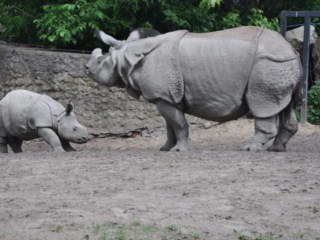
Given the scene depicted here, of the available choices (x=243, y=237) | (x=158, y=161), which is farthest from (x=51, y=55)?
(x=243, y=237)

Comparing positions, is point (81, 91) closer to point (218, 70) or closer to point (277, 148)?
point (218, 70)

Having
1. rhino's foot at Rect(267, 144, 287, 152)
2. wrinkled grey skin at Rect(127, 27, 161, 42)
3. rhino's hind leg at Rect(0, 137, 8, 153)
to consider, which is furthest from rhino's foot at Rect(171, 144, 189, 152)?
rhino's hind leg at Rect(0, 137, 8, 153)

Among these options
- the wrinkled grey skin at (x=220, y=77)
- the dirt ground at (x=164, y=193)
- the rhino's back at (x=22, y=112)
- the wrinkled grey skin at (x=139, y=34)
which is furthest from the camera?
the rhino's back at (x=22, y=112)

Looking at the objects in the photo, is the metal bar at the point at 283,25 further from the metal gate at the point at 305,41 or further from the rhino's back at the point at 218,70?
the rhino's back at the point at 218,70

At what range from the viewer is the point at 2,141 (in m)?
11.6

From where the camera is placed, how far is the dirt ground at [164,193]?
19.1 ft

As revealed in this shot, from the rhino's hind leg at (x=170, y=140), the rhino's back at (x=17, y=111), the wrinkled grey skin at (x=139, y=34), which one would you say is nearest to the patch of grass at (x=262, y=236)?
the rhino's hind leg at (x=170, y=140)

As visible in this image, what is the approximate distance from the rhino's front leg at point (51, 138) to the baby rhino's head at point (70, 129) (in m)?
0.16

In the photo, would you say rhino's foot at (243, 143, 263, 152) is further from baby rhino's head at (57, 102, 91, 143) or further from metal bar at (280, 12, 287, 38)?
metal bar at (280, 12, 287, 38)

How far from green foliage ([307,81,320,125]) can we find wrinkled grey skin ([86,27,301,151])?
15.1 feet

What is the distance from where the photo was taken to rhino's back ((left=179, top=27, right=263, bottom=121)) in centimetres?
980

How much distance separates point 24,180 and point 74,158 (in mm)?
1514

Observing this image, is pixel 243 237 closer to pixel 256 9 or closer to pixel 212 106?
pixel 212 106

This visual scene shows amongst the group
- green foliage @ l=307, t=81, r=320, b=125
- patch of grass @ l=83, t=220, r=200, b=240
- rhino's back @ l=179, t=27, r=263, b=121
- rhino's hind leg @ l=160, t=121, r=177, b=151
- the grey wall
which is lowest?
green foliage @ l=307, t=81, r=320, b=125
